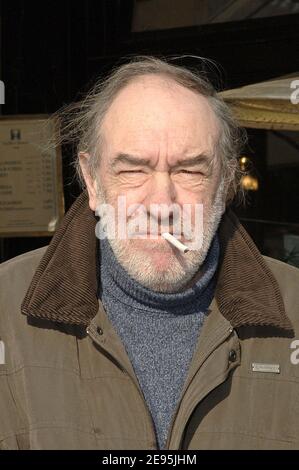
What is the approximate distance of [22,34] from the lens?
5129 mm

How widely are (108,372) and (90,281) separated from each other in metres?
0.26

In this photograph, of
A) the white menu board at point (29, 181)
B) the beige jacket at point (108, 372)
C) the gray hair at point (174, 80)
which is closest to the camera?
the beige jacket at point (108, 372)

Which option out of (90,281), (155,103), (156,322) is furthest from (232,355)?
(155,103)

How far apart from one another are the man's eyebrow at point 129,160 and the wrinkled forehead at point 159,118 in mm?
23

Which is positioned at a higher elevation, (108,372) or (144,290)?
(144,290)

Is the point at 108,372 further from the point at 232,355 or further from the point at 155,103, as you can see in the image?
the point at 155,103

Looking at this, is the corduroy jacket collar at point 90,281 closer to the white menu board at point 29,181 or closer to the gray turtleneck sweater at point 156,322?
the gray turtleneck sweater at point 156,322

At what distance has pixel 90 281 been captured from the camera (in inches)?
83.7

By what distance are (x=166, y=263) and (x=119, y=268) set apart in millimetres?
141

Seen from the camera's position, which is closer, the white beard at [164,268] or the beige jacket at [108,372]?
the beige jacket at [108,372]

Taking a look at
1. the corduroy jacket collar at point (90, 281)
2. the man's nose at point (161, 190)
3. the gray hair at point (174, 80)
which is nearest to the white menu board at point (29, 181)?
the gray hair at point (174, 80)

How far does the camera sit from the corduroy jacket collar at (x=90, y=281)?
2.04 m

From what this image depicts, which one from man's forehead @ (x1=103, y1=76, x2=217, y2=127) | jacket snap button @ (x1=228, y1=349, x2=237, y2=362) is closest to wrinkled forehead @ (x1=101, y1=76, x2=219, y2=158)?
man's forehead @ (x1=103, y1=76, x2=217, y2=127)

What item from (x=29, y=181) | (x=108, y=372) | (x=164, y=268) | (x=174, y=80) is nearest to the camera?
(x=108, y=372)
